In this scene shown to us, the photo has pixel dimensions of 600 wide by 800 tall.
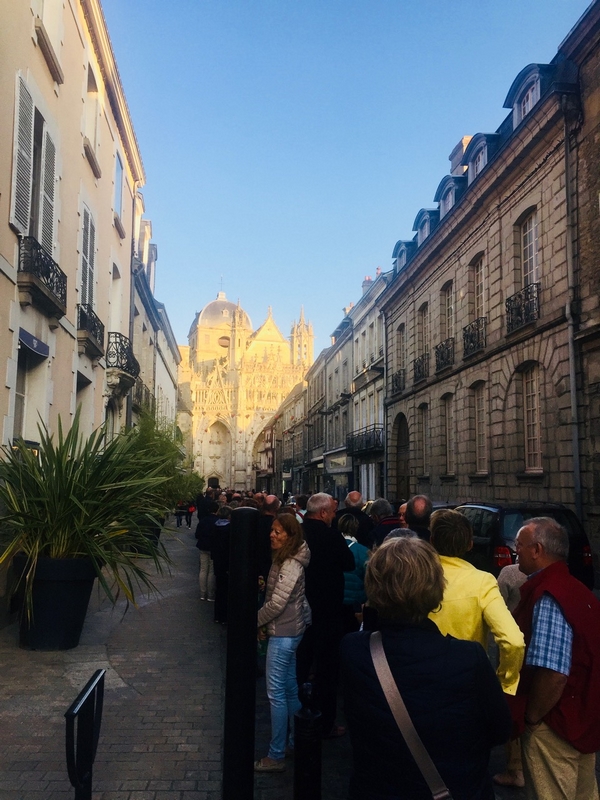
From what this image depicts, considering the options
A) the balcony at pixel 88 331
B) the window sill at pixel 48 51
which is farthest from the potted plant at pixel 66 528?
the balcony at pixel 88 331

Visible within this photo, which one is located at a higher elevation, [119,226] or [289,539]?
[119,226]

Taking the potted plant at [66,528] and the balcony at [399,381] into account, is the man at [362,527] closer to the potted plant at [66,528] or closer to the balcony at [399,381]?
the potted plant at [66,528]

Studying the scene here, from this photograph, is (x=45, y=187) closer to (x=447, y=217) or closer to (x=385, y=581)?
(x=385, y=581)

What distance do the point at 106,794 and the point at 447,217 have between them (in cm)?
1775

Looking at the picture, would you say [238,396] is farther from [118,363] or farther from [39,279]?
[39,279]

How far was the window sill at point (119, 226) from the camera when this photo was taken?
17.3 meters

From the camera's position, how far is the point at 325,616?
4695 millimetres

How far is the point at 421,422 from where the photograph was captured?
22641 millimetres

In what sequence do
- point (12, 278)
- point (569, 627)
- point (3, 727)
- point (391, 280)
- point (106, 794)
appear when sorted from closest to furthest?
point (569, 627), point (106, 794), point (3, 727), point (12, 278), point (391, 280)

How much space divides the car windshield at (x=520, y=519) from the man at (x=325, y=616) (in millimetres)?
4507

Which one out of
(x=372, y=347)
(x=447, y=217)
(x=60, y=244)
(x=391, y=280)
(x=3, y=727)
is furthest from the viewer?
(x=372, y=347)

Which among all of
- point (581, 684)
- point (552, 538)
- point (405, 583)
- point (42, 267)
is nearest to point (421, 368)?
point (42, 267)

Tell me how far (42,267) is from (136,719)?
7.25 meters

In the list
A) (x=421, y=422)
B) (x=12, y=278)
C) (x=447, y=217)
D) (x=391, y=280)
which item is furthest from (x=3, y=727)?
(x=391, y=280)
